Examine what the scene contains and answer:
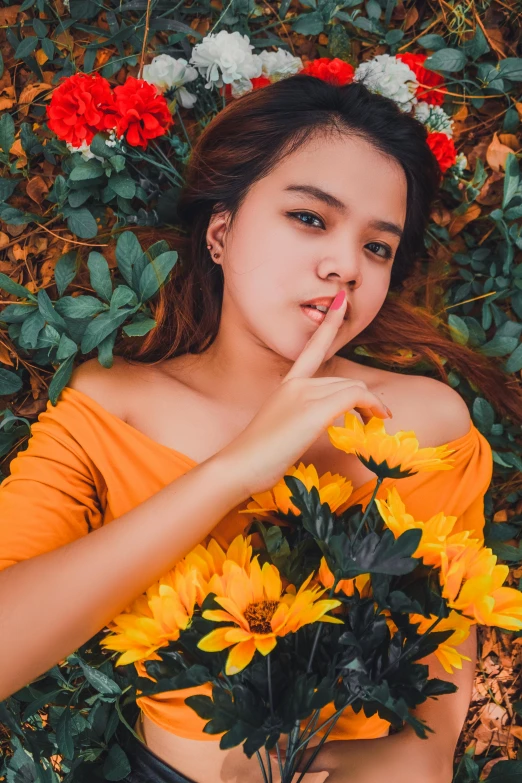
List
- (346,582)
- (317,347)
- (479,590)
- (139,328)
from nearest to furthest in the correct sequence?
(479,590) < (346,582) < (317,347) < (139,328)

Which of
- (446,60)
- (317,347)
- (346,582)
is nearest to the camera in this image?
(346,582)

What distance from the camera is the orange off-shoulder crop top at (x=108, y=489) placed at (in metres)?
1.24

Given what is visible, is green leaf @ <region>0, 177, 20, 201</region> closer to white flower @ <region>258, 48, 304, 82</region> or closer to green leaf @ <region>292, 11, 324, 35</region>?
white flower @ <region>258, 48, 304, 82</region>

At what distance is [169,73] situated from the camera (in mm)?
1656

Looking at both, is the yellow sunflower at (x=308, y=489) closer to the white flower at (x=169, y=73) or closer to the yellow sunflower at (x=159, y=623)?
the yellow sunflower at (x=159, y=623)

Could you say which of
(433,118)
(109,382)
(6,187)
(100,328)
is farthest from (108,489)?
(433,118)

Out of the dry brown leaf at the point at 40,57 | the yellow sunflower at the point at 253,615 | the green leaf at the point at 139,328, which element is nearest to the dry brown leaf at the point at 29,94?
the dry brown leaf at the point at 40,57

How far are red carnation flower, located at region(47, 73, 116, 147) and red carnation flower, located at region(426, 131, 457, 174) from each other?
31.6 inches

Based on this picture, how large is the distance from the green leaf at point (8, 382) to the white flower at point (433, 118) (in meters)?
1.29

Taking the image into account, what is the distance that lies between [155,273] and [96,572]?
0.68 metres

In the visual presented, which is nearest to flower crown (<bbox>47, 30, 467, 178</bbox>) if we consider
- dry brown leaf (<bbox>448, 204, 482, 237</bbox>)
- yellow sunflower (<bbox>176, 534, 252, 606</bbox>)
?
dry brown leaf (<bbox>448, 204, 482, 237</bbox>)

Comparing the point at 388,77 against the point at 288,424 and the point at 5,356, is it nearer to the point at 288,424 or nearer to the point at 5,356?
the point at 288,424

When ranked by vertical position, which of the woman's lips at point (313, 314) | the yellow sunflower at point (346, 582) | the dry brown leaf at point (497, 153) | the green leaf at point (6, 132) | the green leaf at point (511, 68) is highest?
the green leaf at point (511, 68)

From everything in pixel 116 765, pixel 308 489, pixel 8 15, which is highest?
pixel 8 15
